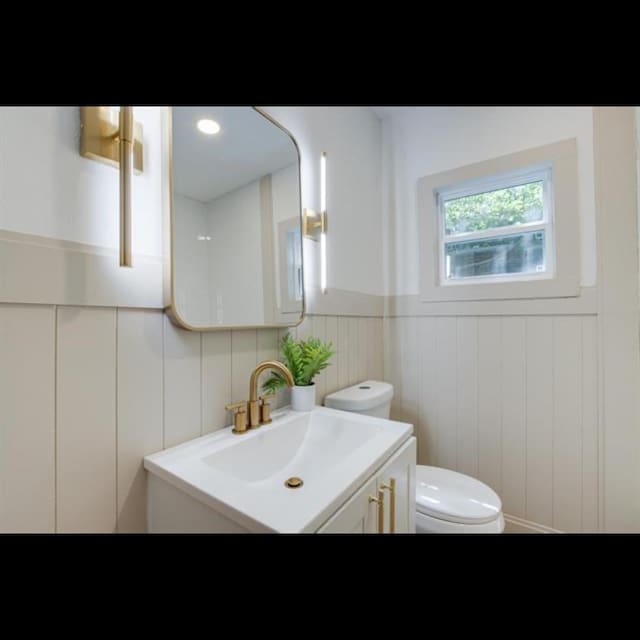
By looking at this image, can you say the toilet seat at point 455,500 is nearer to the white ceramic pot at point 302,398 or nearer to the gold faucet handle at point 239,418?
the white ceramic pot at point 302,398

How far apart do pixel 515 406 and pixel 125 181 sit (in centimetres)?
168

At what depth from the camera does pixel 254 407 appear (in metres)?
0.84

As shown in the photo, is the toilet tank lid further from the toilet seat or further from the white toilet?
the toilet seat

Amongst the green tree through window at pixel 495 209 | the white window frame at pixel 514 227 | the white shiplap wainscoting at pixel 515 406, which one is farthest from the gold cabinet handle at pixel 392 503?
the green tree through window at pixel 495 209

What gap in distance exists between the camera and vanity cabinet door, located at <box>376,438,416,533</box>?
700mm

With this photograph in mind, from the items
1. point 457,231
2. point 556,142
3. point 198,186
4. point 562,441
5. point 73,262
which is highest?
point 556,142

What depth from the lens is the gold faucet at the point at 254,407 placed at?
804 mm

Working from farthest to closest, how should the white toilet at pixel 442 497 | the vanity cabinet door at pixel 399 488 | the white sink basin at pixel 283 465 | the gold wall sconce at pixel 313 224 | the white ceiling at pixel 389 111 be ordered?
1. the white ceiling at pixel 389 111
2. the gold wall sconce at pixel 313 224
3. the white toilet at pixel 442 497
4. the vanity cabinet door at pixel 399 488
5. the white sink basin at pixel 283 465

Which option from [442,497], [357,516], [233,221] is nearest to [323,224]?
[233,221]

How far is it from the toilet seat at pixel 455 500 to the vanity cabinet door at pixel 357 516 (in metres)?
0.51
